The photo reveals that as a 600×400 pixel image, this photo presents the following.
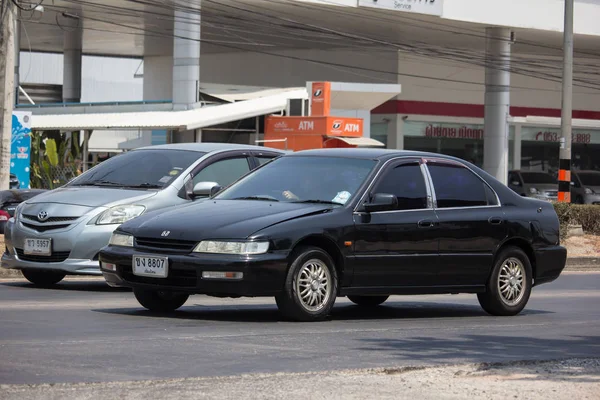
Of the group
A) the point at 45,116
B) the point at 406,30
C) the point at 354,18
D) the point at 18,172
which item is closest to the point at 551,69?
the point at 406,30

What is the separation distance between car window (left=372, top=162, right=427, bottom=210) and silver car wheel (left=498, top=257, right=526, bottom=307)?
3.96 ft

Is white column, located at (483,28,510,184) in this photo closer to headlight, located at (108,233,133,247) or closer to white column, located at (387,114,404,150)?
white column, located at (387,114,404,150)

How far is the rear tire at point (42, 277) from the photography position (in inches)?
539

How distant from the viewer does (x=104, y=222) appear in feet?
42.7

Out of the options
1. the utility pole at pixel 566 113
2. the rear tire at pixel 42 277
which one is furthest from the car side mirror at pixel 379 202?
the utility pole at pixel 566 113

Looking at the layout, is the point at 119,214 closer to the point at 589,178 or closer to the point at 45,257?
the point at 45,257

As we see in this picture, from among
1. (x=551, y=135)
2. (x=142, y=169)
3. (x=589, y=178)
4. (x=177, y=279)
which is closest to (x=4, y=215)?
(x=142, y=169)

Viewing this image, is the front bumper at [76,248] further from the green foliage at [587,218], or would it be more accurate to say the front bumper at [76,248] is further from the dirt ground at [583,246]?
the green foliage at [587,218]

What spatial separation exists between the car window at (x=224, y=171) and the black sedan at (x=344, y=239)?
237 cm

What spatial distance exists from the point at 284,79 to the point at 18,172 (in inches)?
1257

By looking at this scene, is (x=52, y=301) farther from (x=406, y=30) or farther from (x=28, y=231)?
(x=406, y=30)

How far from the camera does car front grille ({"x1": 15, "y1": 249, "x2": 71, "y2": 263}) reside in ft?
42.6

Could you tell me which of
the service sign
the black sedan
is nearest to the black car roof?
the black sedan

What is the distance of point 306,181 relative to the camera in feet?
36.1
